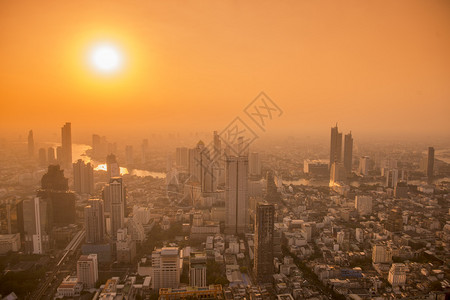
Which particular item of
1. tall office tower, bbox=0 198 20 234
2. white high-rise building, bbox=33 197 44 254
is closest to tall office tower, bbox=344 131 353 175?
white high-rise building, bbox=33 197 44 254

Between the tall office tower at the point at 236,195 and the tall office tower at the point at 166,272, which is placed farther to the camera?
the tall office tower at the point at 236,195

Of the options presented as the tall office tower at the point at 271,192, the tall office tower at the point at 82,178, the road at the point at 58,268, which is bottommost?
the road at the point at 58,268

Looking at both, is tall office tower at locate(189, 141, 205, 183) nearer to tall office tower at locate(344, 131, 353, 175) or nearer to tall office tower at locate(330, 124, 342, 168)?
tall office tower at locate(330, 124, 342, 168)

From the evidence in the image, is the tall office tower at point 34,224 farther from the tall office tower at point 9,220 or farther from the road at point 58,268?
the road at point 58,268

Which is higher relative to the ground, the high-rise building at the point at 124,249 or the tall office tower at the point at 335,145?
the tall office tower at the point at 335,145

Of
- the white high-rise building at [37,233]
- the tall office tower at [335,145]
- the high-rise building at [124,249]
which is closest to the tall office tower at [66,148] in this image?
the white high-rise building at [37,233]

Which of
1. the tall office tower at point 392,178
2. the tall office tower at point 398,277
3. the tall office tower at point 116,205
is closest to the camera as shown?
the tall office tower at point 398,277

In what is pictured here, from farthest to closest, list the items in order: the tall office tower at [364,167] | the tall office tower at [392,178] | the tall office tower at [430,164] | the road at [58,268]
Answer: the tall office tower at [364,167] → the tall office tower at [430,164] → the tall office tower at [392,178] → the road at [58,268]

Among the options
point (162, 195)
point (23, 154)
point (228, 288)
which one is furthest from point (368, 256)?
point (23, 154)
